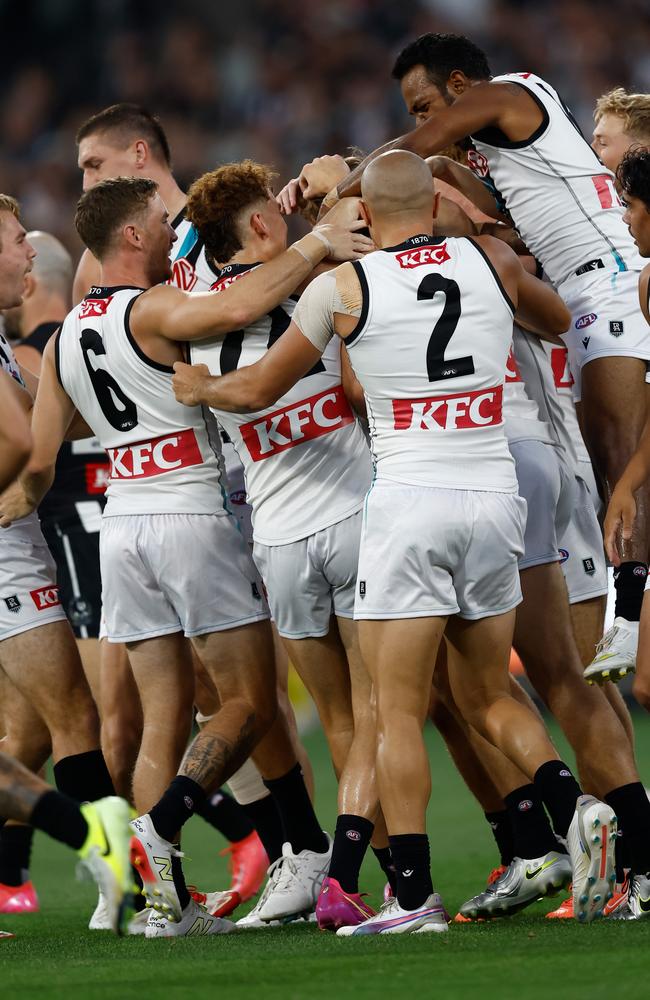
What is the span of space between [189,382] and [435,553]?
1.16m

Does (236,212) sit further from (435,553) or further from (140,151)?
(140,151)

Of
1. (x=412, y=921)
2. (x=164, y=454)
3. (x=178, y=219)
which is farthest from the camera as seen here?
(x=178, y=219)

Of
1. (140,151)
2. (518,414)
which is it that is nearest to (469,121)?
(518,414)

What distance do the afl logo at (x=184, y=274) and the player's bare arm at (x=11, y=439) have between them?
7.05ft

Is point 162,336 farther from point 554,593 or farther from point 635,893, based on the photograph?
point 635,893

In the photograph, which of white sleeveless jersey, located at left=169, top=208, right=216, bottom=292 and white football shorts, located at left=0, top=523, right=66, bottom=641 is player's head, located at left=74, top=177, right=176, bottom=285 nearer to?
white sleeveless jersey, located at left=169, top=208, right=216, bottom=292

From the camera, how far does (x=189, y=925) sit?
550 cm

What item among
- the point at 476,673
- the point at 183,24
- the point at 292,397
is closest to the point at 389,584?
the point at 476,673

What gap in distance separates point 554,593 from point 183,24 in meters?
14.4

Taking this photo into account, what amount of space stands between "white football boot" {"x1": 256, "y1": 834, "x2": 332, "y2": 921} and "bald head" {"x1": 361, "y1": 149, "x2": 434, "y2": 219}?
2459 mm

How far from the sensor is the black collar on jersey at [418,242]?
5113 mm

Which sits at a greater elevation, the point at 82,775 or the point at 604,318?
the point at 604,318

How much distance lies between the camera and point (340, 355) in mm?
5609

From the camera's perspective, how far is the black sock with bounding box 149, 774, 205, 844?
5.36 meters
